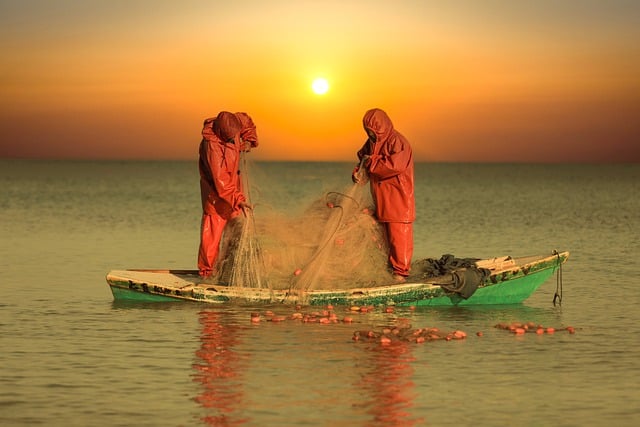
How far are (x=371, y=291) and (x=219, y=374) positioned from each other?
3618 millimetres

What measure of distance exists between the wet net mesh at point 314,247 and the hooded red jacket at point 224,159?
27cm

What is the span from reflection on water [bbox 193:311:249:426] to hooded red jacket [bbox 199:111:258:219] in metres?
1.37

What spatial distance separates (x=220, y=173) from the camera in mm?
14102

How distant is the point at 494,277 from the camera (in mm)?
14367

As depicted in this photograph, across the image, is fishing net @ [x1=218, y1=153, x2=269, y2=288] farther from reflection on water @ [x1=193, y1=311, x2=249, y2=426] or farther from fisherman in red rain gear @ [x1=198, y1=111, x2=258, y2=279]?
reflection on water @ [x1=193, y1=311, x2=249, y2=426]

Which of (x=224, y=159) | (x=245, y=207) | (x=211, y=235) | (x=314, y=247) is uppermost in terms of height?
(x=224, y=159)

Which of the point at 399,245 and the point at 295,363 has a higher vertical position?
the point at 399,245

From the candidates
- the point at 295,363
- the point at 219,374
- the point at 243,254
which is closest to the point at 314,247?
the point at 243,254

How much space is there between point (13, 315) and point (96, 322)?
120 cm

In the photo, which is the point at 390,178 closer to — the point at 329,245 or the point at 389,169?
the point at 389,169

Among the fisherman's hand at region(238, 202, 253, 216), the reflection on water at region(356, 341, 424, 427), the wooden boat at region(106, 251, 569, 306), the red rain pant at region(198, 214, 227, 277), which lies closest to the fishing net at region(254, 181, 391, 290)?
the wooden boat at region(106, 251, 569, 306)

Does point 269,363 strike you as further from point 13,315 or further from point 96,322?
point 13,315

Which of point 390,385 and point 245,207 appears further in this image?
point 245,207

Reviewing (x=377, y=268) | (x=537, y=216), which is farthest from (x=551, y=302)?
(x=537, y=216)
